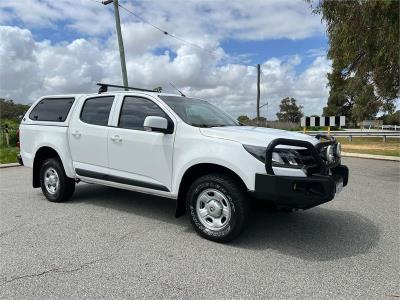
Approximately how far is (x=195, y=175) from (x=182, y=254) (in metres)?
1.12

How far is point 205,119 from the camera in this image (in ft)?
19.0

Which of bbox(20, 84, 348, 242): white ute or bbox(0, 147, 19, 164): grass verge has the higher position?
bbox(20, 84, 348, 242): white ute

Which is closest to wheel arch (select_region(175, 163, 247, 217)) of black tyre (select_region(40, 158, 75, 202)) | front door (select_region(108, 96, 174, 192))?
front door (select_region(108, 96, 174, 192))

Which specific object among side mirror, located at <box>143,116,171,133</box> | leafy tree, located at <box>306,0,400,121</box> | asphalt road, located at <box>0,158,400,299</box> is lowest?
asphalt road, located at <box>0,158,400,299</box>

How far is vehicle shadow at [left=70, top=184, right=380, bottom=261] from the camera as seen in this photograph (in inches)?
188

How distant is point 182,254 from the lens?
4523 mm

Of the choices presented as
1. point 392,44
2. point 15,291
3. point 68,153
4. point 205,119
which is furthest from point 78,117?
point 392,44

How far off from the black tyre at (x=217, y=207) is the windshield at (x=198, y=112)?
922 millimetres

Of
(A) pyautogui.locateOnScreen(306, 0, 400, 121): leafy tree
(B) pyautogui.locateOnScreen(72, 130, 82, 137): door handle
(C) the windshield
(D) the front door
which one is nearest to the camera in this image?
(D) the front door

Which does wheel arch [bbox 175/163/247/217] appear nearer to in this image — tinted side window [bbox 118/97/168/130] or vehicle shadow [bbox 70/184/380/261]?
vehicle shadow [bbox 70/184/380/261]

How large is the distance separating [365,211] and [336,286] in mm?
3200

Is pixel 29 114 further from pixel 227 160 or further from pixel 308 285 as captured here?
pixel 308 285

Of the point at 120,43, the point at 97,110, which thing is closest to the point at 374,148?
the point at 120,43

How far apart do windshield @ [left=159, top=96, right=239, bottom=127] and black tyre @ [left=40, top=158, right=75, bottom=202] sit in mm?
2384
